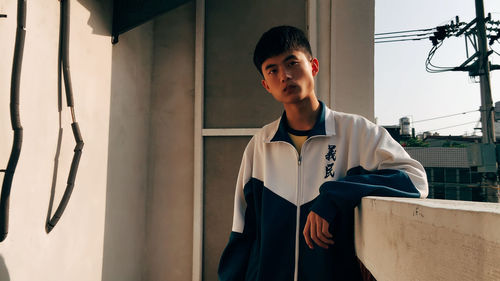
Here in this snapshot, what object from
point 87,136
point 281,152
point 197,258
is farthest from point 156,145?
point 281,152

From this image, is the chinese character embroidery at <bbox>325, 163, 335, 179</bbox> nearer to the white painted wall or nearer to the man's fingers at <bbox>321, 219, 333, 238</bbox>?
the man's fingers at <bbox>321, 219, 333, 238</bbox>

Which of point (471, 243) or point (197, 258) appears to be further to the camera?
point (197, 258)

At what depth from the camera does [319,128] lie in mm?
1393

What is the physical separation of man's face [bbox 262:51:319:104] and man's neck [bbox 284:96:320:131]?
3 centimetres

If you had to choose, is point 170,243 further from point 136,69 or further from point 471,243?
point 471,243

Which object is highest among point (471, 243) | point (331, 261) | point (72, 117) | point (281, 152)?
point (72, 117)

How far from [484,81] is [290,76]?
11969 mm

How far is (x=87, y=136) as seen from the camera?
1.99 metres

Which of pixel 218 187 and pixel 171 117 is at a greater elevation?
pixel 171 117

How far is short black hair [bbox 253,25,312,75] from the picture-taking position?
1.50 metres

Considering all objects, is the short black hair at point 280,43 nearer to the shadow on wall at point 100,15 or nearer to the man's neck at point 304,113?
the man's neck at point 304,113

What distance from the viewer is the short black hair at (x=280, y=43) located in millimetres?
1498

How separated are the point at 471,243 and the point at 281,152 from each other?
1108 millimetres

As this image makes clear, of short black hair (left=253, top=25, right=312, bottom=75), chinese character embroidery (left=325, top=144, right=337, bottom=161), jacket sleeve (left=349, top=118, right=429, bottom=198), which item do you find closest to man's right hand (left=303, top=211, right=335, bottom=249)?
jacket sleeve (left=349, top=118, right=429, bottom=198)
